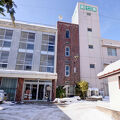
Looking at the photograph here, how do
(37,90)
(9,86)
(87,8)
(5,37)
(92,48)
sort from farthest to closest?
(87,8), (92,48), (5,37), (37,90), (9,86)

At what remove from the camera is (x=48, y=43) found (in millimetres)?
19000

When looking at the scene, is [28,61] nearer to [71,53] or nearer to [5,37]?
[5,37]

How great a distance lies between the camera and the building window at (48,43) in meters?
18.6

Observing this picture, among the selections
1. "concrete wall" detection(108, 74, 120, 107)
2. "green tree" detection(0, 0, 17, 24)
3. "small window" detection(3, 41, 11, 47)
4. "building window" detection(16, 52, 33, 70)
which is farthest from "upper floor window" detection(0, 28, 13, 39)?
"concrete wall" detection(108, 74, 120, 107)

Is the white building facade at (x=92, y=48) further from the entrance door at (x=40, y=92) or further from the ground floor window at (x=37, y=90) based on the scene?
the entrance door at (x=40, y=92)

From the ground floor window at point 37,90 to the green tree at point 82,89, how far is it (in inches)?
186

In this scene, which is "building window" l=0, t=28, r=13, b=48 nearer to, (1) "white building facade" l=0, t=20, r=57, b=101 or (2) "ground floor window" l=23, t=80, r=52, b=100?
(1) "white building facade" l=0, t=20, r=57, b=101

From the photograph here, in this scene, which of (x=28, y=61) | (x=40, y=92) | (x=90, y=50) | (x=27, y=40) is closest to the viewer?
(x=40, y=92)

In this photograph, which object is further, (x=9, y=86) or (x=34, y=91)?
(x=34, y=91)

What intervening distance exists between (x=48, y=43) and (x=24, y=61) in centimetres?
529

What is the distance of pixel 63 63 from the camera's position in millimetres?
18891

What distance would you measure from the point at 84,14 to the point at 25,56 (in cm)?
1555

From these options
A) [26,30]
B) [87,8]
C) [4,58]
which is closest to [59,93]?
[4,58]

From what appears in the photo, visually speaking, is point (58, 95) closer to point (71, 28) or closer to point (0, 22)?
point (71, 28)
